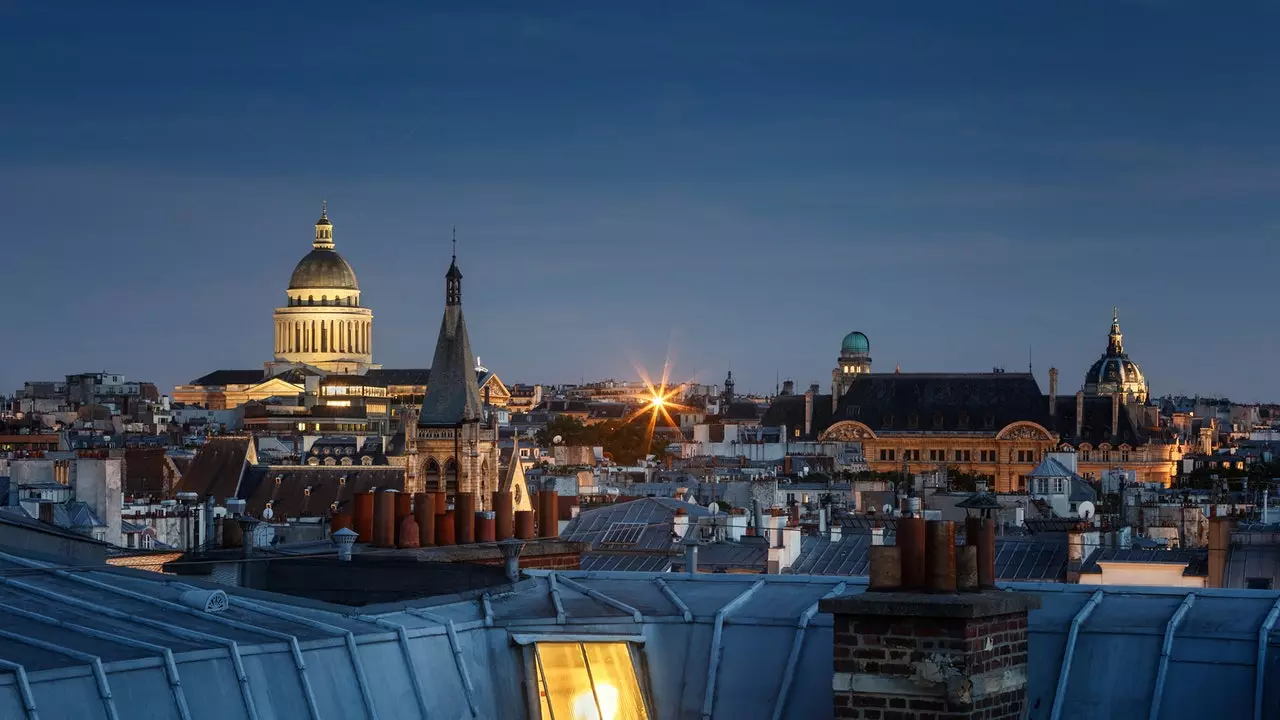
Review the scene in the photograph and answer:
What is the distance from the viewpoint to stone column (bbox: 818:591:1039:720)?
472 inches

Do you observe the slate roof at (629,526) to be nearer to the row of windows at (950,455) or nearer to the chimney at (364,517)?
the chimney at (364,517)

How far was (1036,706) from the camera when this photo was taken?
42.7 feet

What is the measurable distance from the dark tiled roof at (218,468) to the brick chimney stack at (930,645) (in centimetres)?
10067

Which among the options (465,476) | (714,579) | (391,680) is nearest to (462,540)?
(714,579)

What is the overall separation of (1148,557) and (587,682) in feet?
116

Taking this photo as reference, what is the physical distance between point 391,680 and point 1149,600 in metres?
3.99

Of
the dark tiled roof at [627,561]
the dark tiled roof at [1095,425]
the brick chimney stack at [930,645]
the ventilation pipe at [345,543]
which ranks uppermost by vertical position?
the dark tiled roof at [1095,425]

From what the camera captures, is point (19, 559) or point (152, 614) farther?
point (19, 559)

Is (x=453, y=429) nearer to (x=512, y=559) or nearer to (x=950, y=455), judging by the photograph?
(x=512, y=559)

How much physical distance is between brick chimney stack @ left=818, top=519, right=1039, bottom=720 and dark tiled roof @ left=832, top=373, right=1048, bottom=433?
Answer: 179510 mm

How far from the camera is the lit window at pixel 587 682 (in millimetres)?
13578

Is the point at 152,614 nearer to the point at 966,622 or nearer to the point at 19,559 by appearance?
the point at 19,559

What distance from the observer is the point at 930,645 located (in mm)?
12055

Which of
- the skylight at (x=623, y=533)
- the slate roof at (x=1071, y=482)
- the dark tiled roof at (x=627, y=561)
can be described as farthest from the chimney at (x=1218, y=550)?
the slate roof at (x=1071, y=482)
